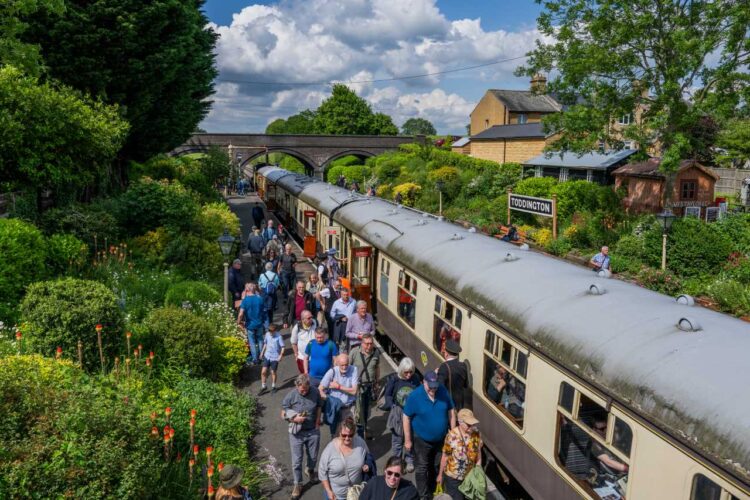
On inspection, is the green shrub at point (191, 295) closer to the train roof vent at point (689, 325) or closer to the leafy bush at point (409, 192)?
the train roof vent at point (689, 325)

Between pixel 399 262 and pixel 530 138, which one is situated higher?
pixel 530 138

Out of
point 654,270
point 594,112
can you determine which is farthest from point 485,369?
point 594,112

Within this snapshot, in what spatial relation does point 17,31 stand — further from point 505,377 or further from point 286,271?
point 505,377

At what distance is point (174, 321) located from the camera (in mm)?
9852

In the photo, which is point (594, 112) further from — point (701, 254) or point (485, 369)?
point (485, 369)

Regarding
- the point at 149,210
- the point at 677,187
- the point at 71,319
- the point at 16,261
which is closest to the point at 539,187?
the point at 677,187

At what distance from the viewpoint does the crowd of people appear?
5.90 m

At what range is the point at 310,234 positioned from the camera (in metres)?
23.0

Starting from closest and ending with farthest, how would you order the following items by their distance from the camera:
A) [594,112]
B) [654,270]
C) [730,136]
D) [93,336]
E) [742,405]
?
1. [742,405]
2. [93,336]
3. [654,270]
4. [594,112]
5. [730,136]

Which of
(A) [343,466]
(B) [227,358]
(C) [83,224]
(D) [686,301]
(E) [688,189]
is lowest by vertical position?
(B) [227,358]

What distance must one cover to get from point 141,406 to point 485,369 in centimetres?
444

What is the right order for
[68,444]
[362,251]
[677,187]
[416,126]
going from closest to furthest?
[68,444], [362,251], [677,187], [416,126]

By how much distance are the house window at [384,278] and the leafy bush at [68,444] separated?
22.0 feet

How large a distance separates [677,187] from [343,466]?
24752mm
